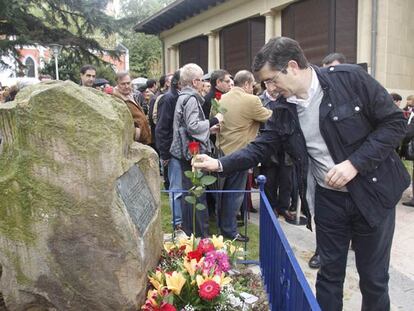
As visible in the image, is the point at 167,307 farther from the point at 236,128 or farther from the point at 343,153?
the point at 236,128

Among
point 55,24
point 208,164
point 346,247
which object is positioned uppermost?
point 55,24

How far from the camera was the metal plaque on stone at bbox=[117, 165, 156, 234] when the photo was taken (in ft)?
7.86

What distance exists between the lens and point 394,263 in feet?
13.3

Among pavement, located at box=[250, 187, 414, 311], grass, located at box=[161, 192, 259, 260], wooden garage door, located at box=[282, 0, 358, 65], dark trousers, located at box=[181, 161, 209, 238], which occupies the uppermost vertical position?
wooden garage door, located at box=[282, 0, 358, 65]

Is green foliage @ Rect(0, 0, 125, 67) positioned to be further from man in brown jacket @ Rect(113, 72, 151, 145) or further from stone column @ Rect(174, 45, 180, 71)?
man in brown jacket @ Rect(113, 72, 151, 145)

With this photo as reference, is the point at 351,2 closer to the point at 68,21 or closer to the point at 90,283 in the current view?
the point at 90,283

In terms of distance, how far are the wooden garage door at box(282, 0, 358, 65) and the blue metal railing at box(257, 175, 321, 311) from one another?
7836 mm

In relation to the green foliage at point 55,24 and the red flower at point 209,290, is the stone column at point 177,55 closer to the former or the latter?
the green foliage at point 55,24

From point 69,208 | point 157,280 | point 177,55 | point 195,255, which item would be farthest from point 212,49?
point 69,208

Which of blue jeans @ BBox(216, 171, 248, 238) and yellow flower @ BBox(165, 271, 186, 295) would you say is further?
blue jeans @ BBox(216, 171, 248, 238)

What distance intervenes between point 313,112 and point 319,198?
497 millimetres

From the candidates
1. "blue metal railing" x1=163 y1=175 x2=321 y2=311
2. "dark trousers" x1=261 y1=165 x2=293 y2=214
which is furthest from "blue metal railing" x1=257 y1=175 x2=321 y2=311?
"dark trousers" x1=261 y1=165 x2=293 y2=214

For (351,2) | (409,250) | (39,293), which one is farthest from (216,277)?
(351,2)

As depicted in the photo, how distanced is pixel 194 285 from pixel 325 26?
911 centimetres
